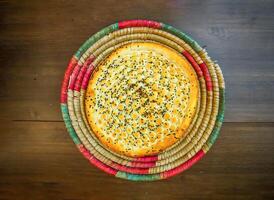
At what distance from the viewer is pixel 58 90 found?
1337mm

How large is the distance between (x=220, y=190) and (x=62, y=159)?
64 centimetres

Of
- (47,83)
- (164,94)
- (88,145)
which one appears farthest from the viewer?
(47,83)

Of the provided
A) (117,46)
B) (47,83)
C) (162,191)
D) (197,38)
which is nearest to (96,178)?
(162,191)

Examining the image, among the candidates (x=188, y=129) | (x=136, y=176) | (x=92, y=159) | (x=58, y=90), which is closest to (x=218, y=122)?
(x=188, y=129)

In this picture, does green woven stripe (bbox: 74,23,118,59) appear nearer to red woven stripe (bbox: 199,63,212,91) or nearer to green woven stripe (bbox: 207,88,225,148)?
red woven stripe (bbox: 199,63,212,91)

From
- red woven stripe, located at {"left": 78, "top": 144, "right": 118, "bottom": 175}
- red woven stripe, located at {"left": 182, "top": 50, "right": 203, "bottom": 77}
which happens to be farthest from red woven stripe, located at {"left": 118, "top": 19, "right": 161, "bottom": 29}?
red woven stripe, located at {"left": 78, "top": 144, "right": 118, "bottom": 175}

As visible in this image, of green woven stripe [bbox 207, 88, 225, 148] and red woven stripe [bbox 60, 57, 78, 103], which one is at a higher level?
red woven stripe [bbox 60, 57, 78, 103]

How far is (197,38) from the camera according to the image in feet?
4.21

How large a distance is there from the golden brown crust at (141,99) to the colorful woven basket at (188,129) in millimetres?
26

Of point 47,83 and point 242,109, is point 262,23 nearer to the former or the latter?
point 242,109

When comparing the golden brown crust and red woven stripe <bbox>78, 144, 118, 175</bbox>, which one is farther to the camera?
red woven stripe <bbox>78, 144, 118, 175</bbox>

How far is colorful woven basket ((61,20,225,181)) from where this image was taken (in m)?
1.20

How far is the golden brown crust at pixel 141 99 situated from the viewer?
1.11m

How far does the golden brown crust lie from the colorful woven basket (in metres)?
0.03
